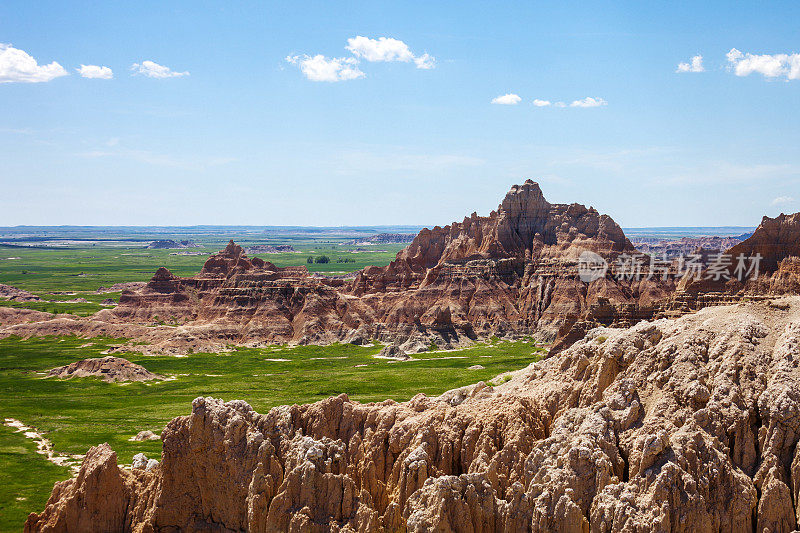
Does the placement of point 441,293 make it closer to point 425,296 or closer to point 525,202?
point 425,296

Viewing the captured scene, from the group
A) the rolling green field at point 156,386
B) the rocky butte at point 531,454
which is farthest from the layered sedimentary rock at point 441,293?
the rocky butte at point 531,454

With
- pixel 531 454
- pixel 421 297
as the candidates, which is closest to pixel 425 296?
pixel 421 297

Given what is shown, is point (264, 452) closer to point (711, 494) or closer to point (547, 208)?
point (711, 494)

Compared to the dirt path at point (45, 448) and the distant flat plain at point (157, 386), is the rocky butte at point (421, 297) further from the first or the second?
the dirt path at point (45, 448)

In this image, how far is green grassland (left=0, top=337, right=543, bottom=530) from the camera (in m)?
66.6

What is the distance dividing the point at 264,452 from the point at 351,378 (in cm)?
7342

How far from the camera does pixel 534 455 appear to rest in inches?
1174

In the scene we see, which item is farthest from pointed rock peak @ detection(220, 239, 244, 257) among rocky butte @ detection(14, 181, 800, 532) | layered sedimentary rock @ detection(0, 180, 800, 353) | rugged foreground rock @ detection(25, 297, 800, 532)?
rugged foreground rock @ detection(25, 297, 800, 532)

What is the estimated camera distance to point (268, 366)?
122m

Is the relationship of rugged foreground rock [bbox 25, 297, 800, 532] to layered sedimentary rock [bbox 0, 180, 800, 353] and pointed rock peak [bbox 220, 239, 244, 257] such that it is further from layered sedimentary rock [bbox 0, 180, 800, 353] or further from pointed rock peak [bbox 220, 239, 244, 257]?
pointed rock peak [bbox 220, 239, 244, 257]

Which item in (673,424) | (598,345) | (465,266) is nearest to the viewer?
(673,424)

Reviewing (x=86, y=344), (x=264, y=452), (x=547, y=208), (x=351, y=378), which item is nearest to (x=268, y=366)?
(x=351, y=378)

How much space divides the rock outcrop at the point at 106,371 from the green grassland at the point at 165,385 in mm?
2076

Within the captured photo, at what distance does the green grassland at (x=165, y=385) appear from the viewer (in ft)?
218
